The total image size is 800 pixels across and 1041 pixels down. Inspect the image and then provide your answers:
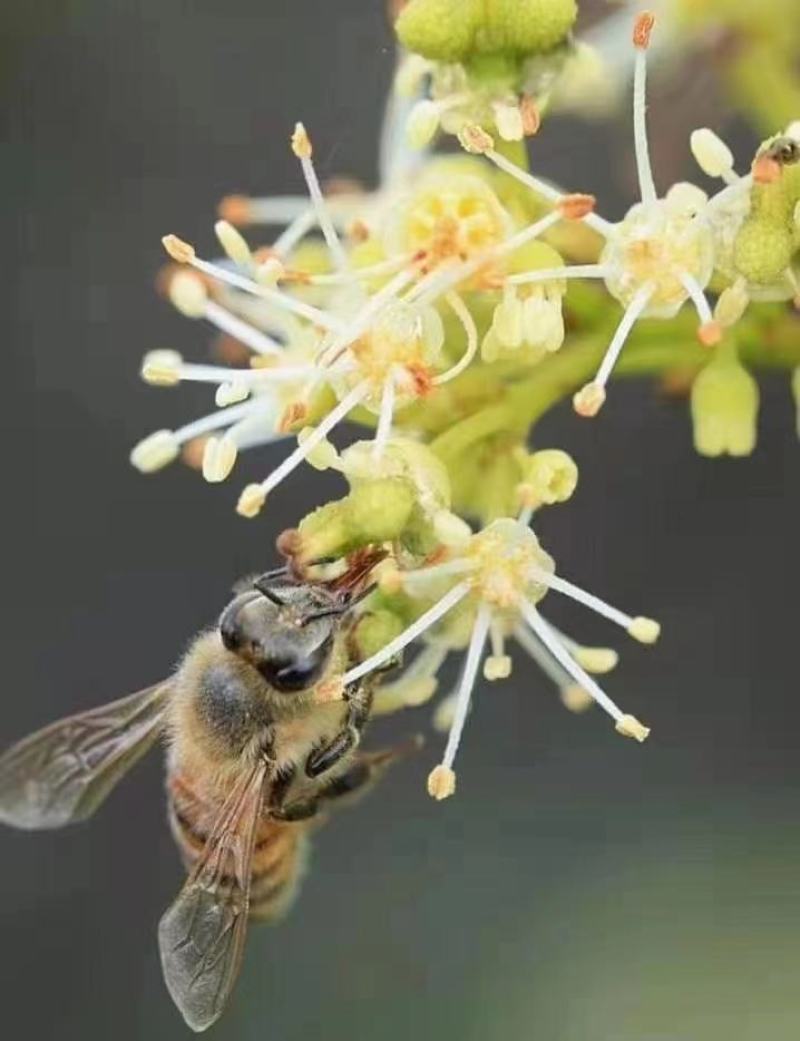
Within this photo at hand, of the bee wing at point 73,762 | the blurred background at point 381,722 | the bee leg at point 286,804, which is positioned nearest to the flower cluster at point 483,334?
the bee leg at point 286,804

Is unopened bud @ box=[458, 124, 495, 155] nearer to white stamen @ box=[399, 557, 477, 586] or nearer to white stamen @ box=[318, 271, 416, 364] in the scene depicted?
white stamen @ box=[318, 271, 416, 364]

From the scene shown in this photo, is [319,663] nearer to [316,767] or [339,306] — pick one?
[316,767]

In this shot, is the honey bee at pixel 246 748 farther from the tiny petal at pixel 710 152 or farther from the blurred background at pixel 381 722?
the blurred background at pixel 381 722

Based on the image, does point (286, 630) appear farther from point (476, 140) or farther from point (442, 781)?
point (476, 140)

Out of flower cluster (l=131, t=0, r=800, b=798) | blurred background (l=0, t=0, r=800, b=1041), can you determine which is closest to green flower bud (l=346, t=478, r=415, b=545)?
flower cluster (l=131, t=0, r=800, b=798)

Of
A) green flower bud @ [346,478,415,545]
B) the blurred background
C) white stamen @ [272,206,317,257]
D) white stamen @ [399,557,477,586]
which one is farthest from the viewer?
the blurred background

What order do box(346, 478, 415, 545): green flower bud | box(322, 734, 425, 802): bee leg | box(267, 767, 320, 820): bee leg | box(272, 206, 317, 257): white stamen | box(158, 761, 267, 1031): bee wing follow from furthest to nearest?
box(322, 734, 425, 802): bee leg, box(272, 206, 317, 257): white stamen, box(267, 767, 320, 820): bee leg, box(158, 761, 267, 1031): bee wing, box(346, 478, 415, 545): green flower bud

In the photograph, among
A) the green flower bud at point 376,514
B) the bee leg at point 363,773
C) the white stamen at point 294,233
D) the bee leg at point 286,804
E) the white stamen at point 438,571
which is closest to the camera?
the green flower bud at point 376,514
